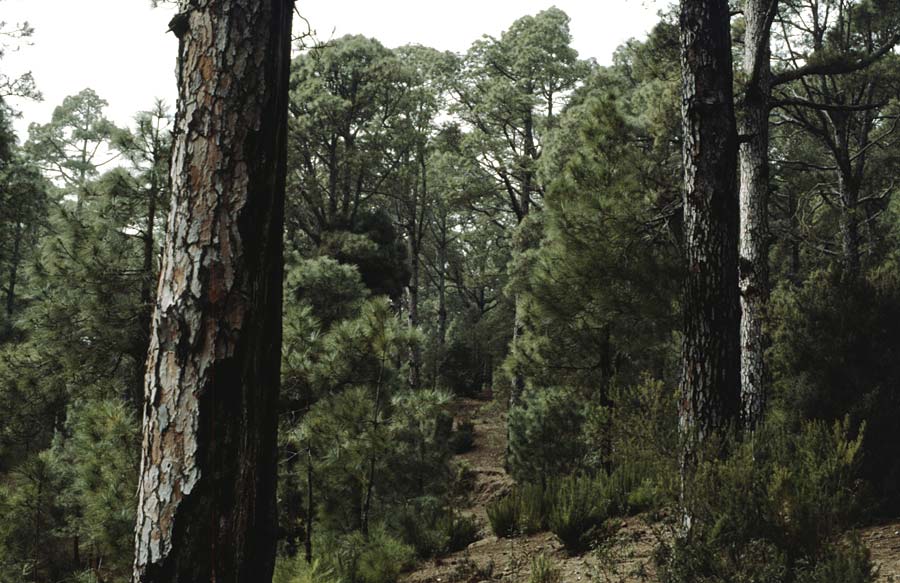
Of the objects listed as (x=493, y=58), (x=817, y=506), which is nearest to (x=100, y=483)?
(x=817, y=506)

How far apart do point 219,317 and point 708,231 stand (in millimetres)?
3885

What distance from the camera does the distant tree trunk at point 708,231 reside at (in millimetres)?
4863

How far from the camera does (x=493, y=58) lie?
64.8ft

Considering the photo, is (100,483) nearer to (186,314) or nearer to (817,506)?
(186,314)

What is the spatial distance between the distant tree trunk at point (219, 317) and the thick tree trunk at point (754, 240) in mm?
6476

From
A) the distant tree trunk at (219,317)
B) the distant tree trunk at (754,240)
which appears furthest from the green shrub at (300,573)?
the distant tree trunk at (754,240)

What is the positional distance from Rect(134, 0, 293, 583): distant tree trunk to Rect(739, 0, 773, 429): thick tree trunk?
6.48 m

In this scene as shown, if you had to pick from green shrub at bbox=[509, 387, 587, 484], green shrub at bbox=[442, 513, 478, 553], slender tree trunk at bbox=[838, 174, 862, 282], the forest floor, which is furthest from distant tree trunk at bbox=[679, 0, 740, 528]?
slender tree trunk at bbox=[838, 174, 862, 282]

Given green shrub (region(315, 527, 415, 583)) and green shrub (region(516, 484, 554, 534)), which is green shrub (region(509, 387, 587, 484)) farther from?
green shrub (region(315, 527, 415, 583))

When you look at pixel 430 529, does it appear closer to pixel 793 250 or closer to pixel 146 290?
pixel 146 290

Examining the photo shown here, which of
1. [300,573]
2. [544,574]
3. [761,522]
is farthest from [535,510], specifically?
[761,522]

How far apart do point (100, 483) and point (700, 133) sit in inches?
275

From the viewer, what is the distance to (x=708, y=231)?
4.99m

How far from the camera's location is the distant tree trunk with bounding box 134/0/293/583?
2.15 meters
